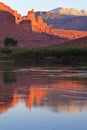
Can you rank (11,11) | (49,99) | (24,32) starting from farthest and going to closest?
(11,11) < (24,32) < (49,99)

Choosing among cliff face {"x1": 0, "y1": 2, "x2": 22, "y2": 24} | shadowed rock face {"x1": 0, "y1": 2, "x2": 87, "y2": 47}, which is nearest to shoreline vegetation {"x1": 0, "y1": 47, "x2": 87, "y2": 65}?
shadowed rock face {"x1": 0, "y1": 2, "x2": 87, "y2": 47}

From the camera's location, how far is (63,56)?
68125 millimetres

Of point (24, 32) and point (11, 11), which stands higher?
point (11, 11)

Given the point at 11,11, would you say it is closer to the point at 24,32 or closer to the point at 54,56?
the point at 24,32

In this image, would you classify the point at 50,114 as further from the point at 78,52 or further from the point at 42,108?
the point at 78,52

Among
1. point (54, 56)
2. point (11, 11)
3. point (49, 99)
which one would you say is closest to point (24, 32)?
point (11, 11)

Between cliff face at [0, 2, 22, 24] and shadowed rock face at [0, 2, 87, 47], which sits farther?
cliff face at [0, 2, 22, 24]

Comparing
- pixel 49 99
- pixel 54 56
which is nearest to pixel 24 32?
pixel 54 56

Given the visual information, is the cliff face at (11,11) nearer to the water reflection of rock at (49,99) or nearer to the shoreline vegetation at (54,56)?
the shoreline vegetation at (54,56)

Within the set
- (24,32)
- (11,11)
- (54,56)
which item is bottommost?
(54,56)

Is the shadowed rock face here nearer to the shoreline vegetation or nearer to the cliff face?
the cliff face

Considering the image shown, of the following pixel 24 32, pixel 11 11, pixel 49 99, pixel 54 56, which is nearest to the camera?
pixel 49 99

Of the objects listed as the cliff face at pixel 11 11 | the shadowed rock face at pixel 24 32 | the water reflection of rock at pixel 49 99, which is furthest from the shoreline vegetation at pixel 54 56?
the cliff face at pixel 11 11

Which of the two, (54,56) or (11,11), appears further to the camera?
(11,11)
